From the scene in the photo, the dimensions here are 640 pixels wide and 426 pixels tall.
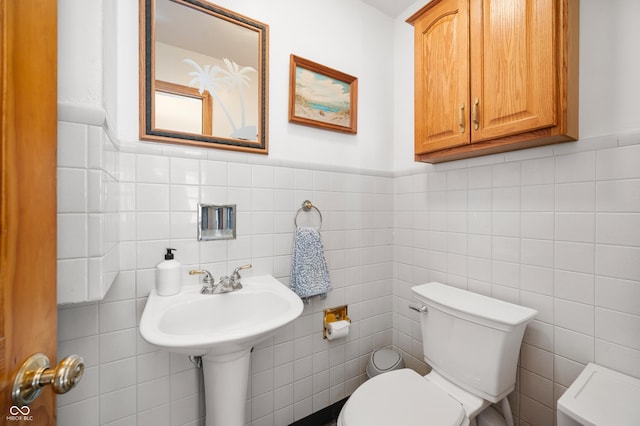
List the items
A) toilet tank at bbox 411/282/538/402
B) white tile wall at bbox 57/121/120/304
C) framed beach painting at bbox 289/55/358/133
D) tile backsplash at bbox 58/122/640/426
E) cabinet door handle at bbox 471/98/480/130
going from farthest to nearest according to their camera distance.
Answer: framed beach painting at bbox 289/55/358/133, cabinet door handle at bbox 471/98/480/130, toilet tank at bbox 411/282/538/402, tile backsplash at bbox 58/122/640/426, white tile wall at bbox 57/121/120/304

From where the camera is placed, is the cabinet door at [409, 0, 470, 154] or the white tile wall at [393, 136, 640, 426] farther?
the cabinet door at [409, 0, 470, 154]

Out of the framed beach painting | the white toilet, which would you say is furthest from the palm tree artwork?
the white toilet

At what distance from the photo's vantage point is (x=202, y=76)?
1205 millimetres

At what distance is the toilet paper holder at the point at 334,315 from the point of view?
1527 millimetres

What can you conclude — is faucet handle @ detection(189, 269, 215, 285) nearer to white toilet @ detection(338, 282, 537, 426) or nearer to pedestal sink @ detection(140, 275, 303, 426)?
pedestal sink @ detection(140, 275, 303, 426)

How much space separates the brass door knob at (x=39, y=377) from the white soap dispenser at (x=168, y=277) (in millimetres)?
609

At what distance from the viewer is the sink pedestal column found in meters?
0.98

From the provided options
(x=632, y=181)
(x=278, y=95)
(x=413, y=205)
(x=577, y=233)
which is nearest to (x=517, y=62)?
(x=632, y=181)

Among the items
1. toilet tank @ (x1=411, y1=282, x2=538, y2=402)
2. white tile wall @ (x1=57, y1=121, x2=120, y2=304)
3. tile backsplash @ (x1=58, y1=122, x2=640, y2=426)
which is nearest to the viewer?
white tile wall @ (x1=57, y1=121, x2=120, y2=304)

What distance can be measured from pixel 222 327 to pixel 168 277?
0.99 feet

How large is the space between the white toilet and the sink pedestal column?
39 centimetres

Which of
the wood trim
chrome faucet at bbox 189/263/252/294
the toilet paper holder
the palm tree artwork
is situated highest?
the palm tree artwork

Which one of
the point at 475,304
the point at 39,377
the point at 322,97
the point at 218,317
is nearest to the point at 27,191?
the point at 39,377

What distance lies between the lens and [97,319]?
100 centimetres
